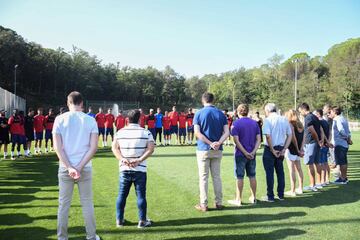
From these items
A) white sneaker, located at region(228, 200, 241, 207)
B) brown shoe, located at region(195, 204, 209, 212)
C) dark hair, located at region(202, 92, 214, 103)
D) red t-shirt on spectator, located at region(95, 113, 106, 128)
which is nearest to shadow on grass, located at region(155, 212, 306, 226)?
brown shoe, located at region(195, 204, 209, 212)

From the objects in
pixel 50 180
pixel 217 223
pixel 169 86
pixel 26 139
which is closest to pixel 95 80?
pixel 169 86

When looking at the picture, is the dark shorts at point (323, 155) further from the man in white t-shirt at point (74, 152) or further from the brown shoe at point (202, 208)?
the man in white t-shirt at point (74, 152)

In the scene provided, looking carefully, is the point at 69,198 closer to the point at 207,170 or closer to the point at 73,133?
the point at 73,133

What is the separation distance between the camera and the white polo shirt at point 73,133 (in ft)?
15.3

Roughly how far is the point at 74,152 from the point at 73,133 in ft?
0.87

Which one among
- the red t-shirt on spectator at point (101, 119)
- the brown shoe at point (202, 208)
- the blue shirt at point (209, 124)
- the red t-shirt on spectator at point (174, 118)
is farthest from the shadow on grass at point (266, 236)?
the red t-shirt on spectator at point (174, 118)

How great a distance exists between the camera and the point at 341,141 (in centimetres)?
954

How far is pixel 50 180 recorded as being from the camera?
964cm

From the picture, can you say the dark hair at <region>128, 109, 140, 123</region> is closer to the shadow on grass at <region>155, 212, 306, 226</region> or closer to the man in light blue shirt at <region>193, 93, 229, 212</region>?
the man in light blue shirt at <region>193, 93, 229, 212</region>

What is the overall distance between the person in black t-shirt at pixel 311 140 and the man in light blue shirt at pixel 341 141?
834 mm

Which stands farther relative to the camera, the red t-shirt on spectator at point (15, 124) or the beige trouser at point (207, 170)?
the red t-shirt on spectator at point (15, 124)

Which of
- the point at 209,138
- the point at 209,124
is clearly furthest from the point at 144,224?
the point at 209,124

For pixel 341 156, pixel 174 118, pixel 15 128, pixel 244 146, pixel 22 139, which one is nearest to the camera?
pixel 244 146

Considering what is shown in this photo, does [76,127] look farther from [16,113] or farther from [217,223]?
[16,113]
